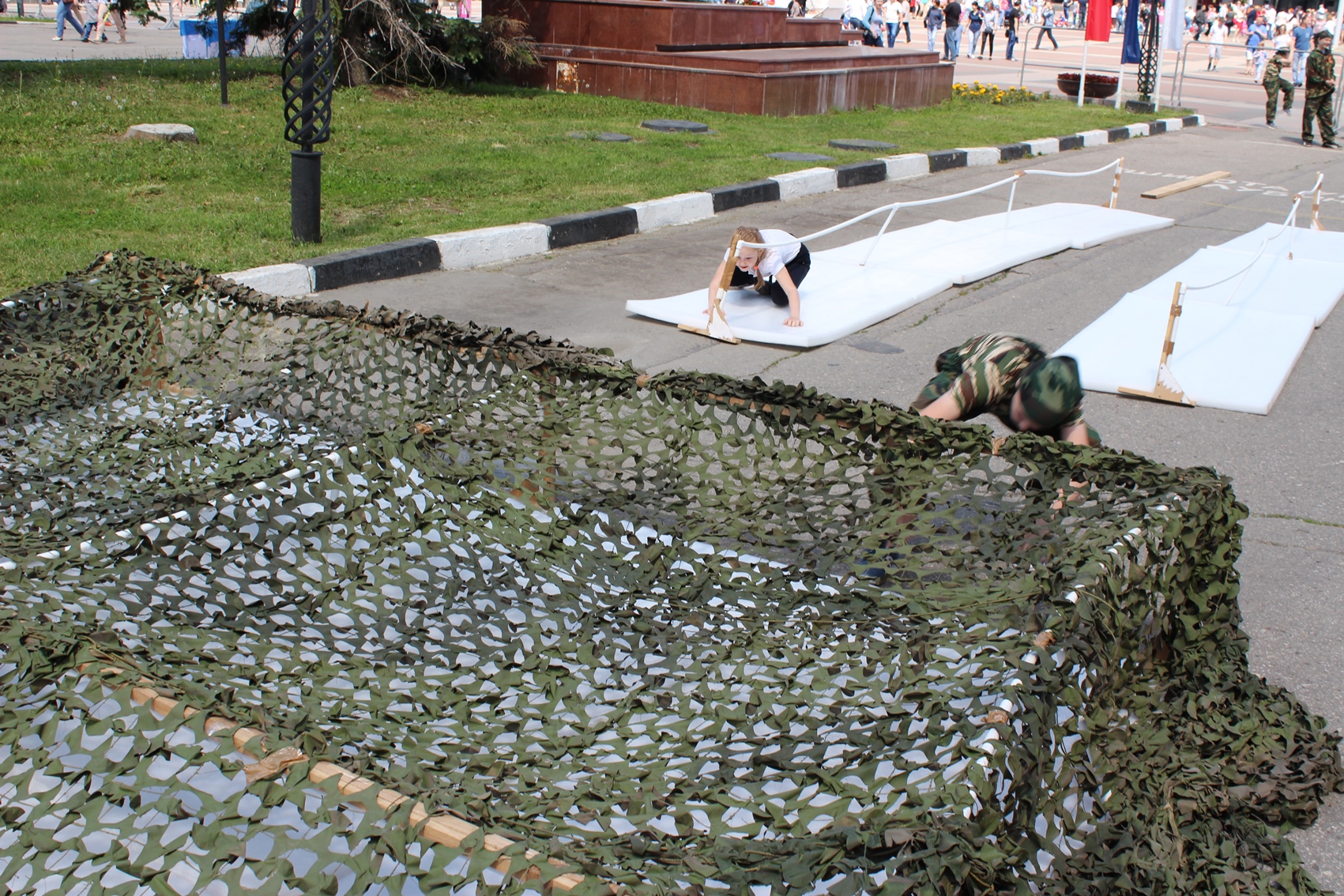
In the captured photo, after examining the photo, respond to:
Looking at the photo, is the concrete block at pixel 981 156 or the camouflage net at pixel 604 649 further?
the concrete block at pixel 981 156

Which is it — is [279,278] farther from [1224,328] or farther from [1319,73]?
[1319,73]

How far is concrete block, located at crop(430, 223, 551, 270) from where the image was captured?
23.5ft

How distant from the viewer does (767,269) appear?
20.9 feet

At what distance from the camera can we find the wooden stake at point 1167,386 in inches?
207

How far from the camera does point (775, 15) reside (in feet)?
53.6

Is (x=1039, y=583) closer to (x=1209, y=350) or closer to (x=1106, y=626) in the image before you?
(x=1106, y=626)

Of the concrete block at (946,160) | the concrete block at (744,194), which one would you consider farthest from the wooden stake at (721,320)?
the concrete block at (946,160)

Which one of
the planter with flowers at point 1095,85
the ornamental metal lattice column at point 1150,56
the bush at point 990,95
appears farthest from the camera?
the planter with flowers at point 1095,85

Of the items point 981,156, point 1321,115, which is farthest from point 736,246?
point 1321,115

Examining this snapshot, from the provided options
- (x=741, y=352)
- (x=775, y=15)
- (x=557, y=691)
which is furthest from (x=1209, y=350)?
(x=775, y=15)

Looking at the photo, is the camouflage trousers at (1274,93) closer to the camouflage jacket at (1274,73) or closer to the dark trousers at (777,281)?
the camouflage jacket at (1274,73)

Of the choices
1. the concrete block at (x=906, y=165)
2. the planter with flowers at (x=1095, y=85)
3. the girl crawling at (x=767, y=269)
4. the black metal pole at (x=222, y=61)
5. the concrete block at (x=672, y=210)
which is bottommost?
the girl crawling at (x=767, y=269)

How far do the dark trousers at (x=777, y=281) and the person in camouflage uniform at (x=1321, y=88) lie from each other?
1310 centimetres

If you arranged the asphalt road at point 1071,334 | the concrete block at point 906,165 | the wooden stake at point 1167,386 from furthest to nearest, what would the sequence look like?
1. the concrete block at point 906,165
2. the wooden stake at point 1167,386
3. the asphalt road at point 1071,334
